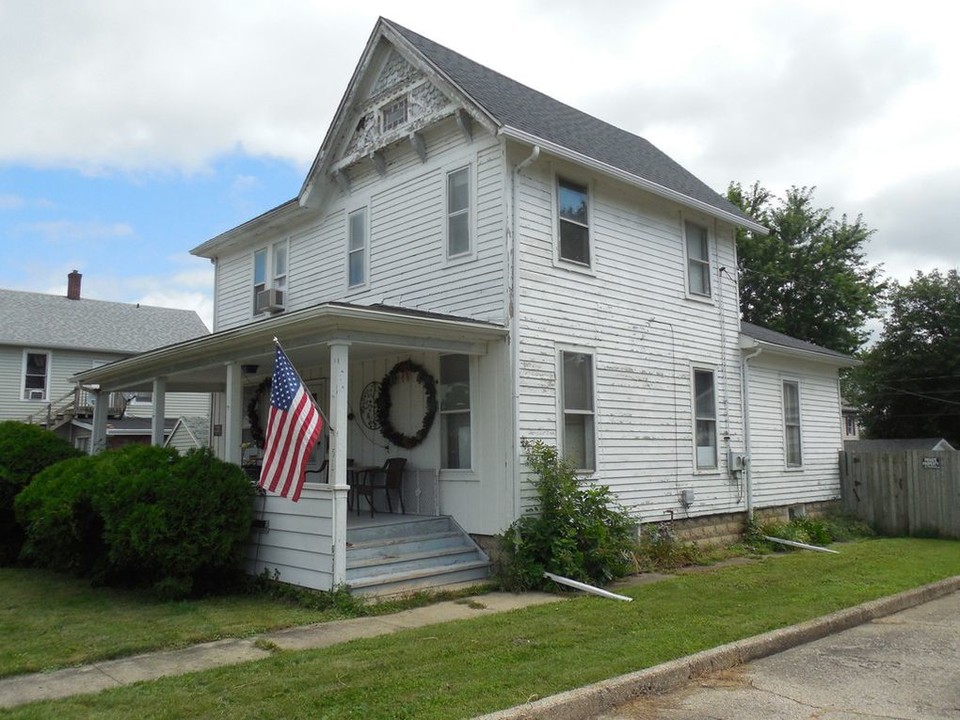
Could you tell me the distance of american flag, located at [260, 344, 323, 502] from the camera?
881 centimetres

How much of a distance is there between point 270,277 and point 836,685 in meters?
12.3

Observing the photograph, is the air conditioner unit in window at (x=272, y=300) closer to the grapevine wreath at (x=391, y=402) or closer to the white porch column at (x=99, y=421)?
the grapevine wreath at (x=391, y=402)

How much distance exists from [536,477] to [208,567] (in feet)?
13.5

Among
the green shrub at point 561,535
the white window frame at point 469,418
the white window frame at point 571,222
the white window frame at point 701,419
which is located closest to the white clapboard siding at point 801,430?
the white window frame at point 701,419

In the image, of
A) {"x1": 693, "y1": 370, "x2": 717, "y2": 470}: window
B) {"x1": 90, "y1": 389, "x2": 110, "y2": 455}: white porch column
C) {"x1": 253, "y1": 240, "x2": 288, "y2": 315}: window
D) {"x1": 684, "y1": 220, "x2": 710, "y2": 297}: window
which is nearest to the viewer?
{"x1": 693, "y1": 370, "x2": 717, "y2": 470}: window

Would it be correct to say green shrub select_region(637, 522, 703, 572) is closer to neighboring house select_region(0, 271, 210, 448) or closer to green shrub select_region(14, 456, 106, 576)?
green shrub select_region(14, 456, 106, 576)

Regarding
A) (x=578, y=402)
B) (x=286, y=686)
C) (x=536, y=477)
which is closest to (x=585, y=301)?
(x=578, y=402)

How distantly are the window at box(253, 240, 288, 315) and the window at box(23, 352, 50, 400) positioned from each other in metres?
17.5

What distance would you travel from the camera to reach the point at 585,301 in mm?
11883

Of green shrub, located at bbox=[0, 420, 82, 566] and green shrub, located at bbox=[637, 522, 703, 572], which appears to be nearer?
green shrub, located at bbox=[637, 522, 703, 572]

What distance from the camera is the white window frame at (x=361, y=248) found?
→ 13232 millimetres

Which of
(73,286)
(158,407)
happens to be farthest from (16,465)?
(73,286)

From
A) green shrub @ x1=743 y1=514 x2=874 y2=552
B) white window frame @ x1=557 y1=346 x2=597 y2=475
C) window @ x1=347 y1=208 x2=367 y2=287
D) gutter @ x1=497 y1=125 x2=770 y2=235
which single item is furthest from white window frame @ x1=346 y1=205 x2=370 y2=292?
green shrub @ x1=743 y1=514 x2=874 y2=552

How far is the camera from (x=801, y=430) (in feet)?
54.0
